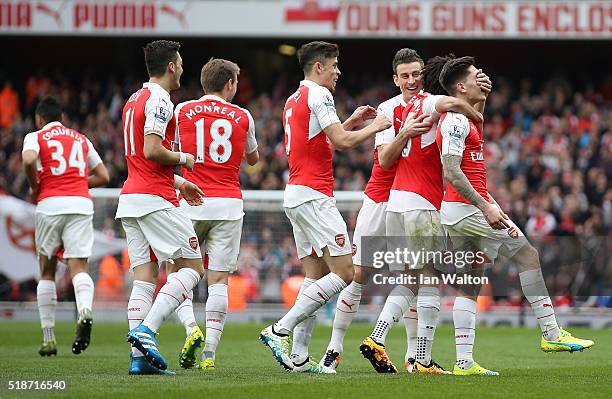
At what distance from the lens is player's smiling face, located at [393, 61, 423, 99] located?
374 inches

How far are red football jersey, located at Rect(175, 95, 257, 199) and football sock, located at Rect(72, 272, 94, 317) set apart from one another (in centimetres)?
196

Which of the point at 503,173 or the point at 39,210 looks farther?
the point at 503,173

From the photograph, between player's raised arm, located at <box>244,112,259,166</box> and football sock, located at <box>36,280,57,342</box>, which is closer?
player's raised arm, located at <box>244,112,259,166</box>

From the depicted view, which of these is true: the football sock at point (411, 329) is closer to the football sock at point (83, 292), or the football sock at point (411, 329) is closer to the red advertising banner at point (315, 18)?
the football sock at point (83, 292)

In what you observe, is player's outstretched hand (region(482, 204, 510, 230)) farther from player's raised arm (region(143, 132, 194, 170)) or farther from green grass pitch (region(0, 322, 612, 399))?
player's raised arm (region(143, 132, 194, 170))

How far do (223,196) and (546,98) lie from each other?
17725mm

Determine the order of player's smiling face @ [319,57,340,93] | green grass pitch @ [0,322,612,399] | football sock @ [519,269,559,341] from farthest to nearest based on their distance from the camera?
player's smiling face @ [319,57,340,93], football sock @ [519,269,559,341], green grass pitch @ [0,322,612,399]

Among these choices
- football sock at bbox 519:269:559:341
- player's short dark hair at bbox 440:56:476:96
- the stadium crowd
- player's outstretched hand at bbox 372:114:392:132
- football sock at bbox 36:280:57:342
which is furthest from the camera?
the stadium crowd

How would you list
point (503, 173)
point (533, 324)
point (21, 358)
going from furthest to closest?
point (503, 173), point (533, 324), point (21, 358)

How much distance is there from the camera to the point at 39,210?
11.3m

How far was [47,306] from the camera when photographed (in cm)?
1127

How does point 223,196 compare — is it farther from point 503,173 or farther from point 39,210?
point 503,173

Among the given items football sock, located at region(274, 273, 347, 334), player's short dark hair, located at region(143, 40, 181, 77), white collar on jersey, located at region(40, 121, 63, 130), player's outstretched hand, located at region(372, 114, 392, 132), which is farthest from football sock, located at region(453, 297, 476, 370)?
white collar on jersey, located at region(40, 121, 63, 130)

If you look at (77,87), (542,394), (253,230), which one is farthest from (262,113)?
(542,394)
